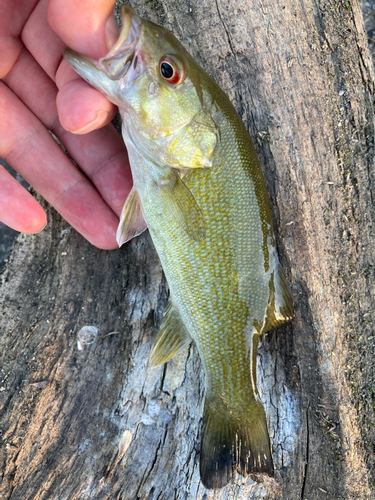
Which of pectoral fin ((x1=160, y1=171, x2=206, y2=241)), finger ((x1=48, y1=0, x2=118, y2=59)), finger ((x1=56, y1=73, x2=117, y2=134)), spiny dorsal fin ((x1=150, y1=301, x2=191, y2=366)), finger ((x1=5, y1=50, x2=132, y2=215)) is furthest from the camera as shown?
finger ((x1=5, y1=50, x2=132, y2=215))

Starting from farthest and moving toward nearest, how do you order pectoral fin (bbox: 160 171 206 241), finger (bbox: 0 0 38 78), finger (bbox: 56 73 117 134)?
finger (bbox: 0 0 38 78) → pectoral fin (bbox: 160 171 206 241) → finger (bbox: 56 73 117 134)

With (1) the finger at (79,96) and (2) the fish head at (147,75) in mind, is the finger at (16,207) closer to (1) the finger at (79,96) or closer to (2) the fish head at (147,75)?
(1) the finger at (79,96)

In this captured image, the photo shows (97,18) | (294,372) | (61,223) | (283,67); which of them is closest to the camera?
(97,18)

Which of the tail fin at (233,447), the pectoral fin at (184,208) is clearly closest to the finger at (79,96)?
the pectoral fin at (184,208)

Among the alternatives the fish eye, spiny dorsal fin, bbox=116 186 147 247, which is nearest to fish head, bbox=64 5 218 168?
the fish eye

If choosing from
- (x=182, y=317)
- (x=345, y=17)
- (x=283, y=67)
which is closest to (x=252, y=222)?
(x=182, y=317)

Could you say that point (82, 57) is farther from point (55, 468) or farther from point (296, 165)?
point (55, 468)

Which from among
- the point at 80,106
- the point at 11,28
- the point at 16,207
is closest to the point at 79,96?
the point at 80,106

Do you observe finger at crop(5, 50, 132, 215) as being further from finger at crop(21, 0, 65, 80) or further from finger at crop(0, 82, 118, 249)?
finger at crop(21, 0, 65, 80)
